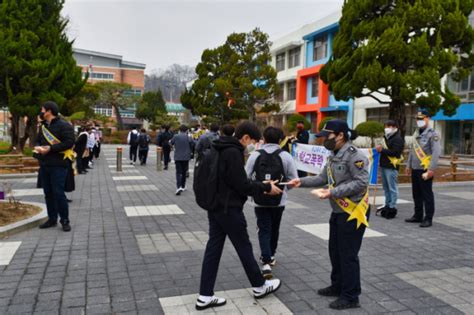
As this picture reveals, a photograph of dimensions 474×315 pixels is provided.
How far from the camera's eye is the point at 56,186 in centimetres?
635

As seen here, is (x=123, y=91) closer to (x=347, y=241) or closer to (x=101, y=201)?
(x=101, y=201)

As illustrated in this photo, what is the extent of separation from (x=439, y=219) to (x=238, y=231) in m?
5.65

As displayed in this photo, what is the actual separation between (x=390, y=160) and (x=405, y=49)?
7878 millimetres

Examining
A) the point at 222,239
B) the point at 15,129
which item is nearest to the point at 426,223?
the point at 222,239

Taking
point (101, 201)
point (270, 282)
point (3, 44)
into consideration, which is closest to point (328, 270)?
point (270, 282)

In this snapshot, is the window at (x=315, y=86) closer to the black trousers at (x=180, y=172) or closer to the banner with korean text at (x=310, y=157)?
the banner with korean text at (x=310, y=157)

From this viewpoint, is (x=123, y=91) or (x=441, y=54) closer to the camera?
(x=441, y=54)

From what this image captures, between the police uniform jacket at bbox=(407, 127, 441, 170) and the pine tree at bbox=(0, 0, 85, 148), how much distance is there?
46.8 ft

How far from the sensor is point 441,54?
14.4 meters

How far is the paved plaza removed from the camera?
391 centimetres

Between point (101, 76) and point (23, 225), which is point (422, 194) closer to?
point (23, 225)

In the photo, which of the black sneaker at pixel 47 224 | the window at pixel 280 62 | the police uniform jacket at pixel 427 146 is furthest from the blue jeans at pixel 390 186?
the window at pixel 280 62

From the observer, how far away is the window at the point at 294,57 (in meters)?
41.2

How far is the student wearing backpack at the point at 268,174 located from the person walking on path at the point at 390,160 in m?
3.80
